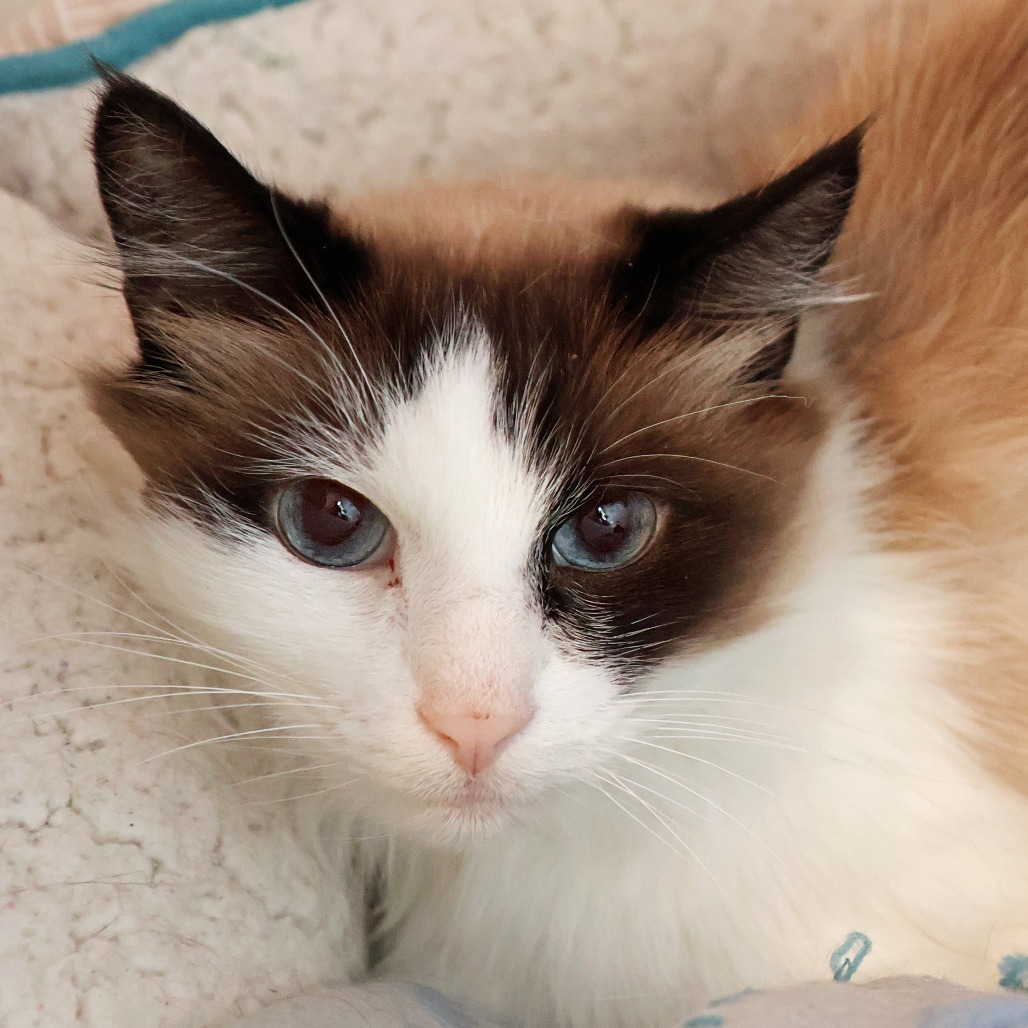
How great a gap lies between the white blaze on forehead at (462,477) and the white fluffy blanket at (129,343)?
0.30m

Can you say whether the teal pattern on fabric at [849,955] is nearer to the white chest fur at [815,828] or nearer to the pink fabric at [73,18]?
the white chest fur at [815,828]

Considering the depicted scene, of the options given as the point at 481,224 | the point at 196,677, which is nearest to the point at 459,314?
the point at 481,224

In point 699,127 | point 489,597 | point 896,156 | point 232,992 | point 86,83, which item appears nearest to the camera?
point 489,597

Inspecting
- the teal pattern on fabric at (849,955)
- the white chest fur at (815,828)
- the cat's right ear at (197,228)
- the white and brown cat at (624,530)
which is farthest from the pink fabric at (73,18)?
the teal pattern on fabric at (849,955)

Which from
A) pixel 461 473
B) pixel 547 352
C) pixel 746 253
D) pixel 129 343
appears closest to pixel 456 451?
pixel 461 473

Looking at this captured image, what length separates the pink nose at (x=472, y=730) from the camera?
0.75 m

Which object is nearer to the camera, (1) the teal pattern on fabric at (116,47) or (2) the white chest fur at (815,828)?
(2) the white chest fur at (815,828)

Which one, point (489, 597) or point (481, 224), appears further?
point (481, 224)

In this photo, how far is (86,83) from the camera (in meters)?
1.45

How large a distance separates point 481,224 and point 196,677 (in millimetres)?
553

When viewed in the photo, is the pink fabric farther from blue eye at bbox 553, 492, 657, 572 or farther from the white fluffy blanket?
blue eye at bbox 553, 492, 657, 572

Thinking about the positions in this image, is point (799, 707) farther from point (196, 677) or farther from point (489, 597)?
point (196, 677)

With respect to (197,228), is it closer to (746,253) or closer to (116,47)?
(746,253)

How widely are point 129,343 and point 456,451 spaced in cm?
65
